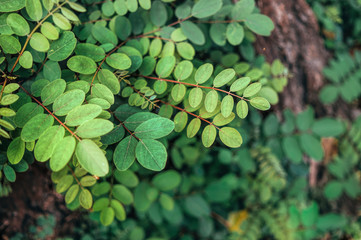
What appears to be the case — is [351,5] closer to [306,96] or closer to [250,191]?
[306,96]

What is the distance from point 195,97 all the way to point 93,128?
38 centimetres

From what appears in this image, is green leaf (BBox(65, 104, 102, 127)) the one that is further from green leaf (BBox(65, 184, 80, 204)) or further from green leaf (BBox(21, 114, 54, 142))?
green leaf (BBox(65, 184, 80, 204))

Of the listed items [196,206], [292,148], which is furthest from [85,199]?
[292,148]

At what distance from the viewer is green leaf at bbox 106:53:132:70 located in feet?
3.32

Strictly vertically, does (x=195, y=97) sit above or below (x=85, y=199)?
above

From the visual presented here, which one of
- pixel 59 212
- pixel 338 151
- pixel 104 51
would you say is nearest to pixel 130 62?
pixel 104 51

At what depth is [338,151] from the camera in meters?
2.25

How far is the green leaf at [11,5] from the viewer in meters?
0.93

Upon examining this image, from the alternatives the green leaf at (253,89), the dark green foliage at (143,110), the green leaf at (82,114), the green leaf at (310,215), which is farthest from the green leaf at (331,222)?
the green leaf at (82,114)

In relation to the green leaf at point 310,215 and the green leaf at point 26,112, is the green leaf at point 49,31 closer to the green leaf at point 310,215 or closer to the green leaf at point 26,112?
the green leaf at point 26,112

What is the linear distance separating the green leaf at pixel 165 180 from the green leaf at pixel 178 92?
0.69 m

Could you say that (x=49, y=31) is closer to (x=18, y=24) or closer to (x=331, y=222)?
(x=18, y=24)

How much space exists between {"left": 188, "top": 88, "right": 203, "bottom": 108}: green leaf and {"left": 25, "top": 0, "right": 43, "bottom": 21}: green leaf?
615 millimetres

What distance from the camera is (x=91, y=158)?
75cm
